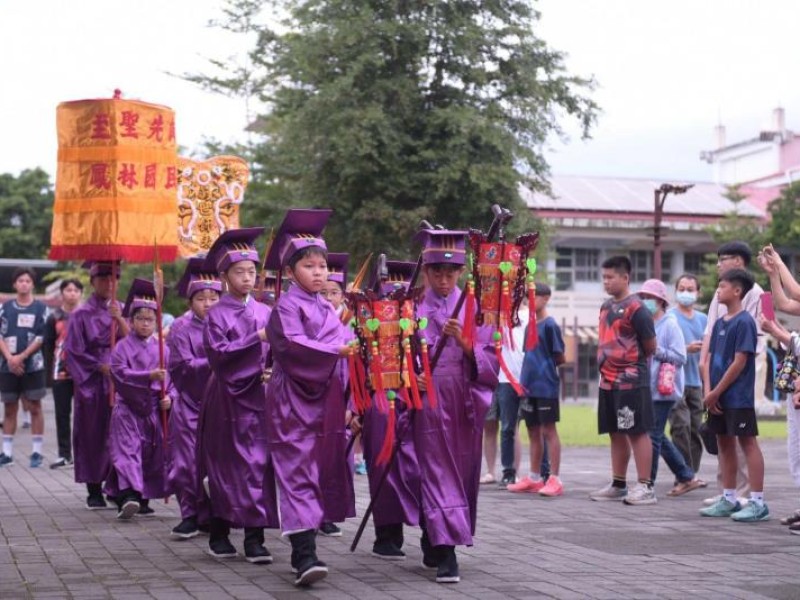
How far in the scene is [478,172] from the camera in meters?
23.2

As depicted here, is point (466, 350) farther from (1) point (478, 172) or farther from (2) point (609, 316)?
(1) point (478, 172)

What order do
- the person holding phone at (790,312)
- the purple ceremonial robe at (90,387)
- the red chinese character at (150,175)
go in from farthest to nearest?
the red chinese character at (150,175) < the purple ceremonial robe at (90,387) < the person holding phone at (790,312)

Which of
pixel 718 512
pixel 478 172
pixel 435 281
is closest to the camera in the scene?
pixel 435 281

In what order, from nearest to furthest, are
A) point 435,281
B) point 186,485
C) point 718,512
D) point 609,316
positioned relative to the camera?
point 435,281 < point 186,485 < point 718,512 < point 609,316

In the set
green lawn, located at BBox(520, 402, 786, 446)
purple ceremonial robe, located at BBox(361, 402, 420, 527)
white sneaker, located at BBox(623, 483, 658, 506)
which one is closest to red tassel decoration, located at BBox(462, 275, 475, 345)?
purple ceremonial robe, located at BBox(361, 402, 420, 527)

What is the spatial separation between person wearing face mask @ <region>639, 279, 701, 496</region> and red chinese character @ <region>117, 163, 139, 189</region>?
4.63 meters

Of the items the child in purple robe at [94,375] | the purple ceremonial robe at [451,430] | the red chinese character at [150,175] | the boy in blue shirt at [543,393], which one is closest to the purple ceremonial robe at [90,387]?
the child in purple robe at [94,375]

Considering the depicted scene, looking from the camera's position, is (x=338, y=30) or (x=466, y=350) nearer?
(x=466, y=350)

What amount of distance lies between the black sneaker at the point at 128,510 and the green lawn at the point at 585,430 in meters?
10.1

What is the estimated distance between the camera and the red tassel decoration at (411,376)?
7289 mm

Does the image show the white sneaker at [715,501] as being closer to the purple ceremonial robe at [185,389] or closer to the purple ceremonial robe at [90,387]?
the purple ceremonial robe at [185,389]

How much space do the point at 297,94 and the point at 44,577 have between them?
18.5 metres

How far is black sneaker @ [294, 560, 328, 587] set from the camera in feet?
23.2

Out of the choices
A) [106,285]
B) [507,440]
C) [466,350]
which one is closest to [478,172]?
[507,440]
